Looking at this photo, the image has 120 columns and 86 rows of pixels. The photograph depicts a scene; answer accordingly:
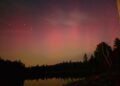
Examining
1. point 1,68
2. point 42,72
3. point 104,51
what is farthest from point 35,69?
point 104,51

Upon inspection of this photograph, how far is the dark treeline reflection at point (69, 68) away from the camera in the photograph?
256 ft

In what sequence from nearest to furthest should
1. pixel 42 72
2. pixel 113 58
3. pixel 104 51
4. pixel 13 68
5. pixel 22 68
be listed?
pixel 113 58 < pixel 104 51 < pixel 13 68 < pixel 22 68 < pixel 42 72

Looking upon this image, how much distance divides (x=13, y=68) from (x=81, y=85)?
7844 centimetres

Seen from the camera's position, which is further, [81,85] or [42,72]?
[42,72]

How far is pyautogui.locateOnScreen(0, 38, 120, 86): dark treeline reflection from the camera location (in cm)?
7799

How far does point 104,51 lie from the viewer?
3590 inches

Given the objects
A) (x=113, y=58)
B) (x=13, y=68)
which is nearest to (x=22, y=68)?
(x=13, y=68)

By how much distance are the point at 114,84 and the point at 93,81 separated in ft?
11.7

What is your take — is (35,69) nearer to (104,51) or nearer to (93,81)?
(104,51)

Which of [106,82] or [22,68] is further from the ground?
[22,68]

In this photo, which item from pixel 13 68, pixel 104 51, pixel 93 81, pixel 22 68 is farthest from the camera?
pixel 22 68

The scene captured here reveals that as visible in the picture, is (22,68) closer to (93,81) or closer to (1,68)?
(1,68)

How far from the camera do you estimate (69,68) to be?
125 metres

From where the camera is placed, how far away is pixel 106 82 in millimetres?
25844
